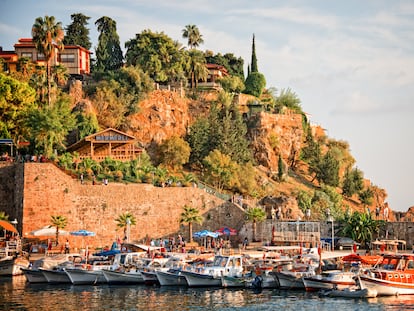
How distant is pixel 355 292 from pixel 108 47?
7049cm

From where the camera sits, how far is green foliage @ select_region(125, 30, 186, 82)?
316 feet

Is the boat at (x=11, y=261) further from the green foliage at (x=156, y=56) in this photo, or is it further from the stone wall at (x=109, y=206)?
the green foliage at (x=156, y=56)

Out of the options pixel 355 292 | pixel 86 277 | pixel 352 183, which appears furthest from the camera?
pixel 352 183

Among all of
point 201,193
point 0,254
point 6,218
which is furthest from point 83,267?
point 201,193

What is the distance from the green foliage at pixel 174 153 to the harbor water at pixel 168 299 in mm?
35851

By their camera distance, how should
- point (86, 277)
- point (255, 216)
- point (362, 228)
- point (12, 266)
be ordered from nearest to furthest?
point (86, 277), point (12, 266), point (362, 228), point (255, 216)

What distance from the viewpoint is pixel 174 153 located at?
8638 centimetres

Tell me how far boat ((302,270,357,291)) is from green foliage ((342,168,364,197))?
2214 inches

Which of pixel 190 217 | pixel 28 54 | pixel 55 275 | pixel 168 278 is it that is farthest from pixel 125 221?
pixel 28 54

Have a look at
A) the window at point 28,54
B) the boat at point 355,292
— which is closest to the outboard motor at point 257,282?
the boat at point 355,292

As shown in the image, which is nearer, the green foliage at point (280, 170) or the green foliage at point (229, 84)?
the green foliage at point (280, 170)

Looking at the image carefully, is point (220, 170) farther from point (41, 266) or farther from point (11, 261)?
point (41, 266)

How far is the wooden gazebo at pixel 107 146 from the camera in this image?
77.3m

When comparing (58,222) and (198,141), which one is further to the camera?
(198,141)
